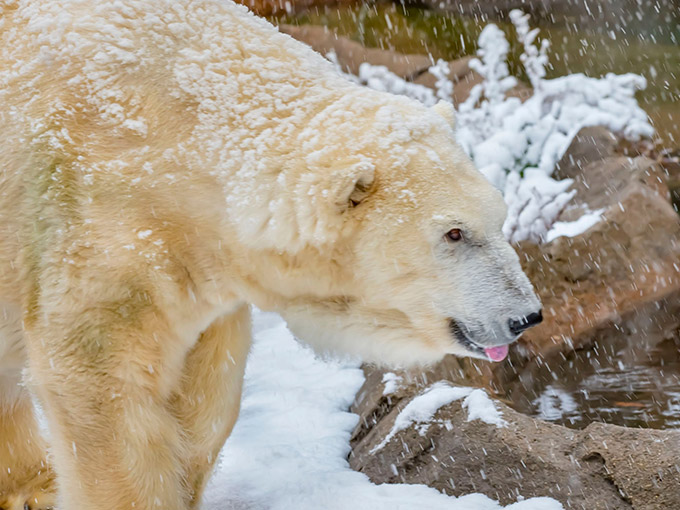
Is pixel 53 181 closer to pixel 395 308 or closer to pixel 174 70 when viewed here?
pixel 174 70

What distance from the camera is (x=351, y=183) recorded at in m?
2.29

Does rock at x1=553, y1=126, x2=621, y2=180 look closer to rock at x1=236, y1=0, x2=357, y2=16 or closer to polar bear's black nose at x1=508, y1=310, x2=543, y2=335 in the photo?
rock at x1=236, y1=0, x2=357, y2=16

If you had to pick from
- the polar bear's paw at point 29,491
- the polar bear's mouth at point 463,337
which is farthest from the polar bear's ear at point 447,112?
the polar bear's paw at point 29,491

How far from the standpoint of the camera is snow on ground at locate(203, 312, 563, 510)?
3.13m

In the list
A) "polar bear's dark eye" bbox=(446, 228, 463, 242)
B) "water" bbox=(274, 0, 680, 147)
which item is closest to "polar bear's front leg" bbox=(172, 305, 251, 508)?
"polar bear's dark eye" bbox=(446, 228, 463, 242)

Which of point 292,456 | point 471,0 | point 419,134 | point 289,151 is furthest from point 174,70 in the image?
point 471,0

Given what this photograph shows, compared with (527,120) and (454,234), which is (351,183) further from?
(527,120)

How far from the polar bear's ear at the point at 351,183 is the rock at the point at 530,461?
48.4 inches

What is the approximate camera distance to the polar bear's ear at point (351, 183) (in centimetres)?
229

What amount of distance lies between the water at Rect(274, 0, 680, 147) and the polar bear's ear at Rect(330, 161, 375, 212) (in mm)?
6372

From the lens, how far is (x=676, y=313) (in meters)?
5.18

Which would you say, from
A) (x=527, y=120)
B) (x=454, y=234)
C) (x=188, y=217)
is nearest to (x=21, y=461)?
(x=188, y=217)

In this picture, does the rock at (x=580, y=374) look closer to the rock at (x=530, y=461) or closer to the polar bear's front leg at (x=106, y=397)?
the rock at (x=530, y=461)

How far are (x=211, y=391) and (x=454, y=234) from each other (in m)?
1.09
